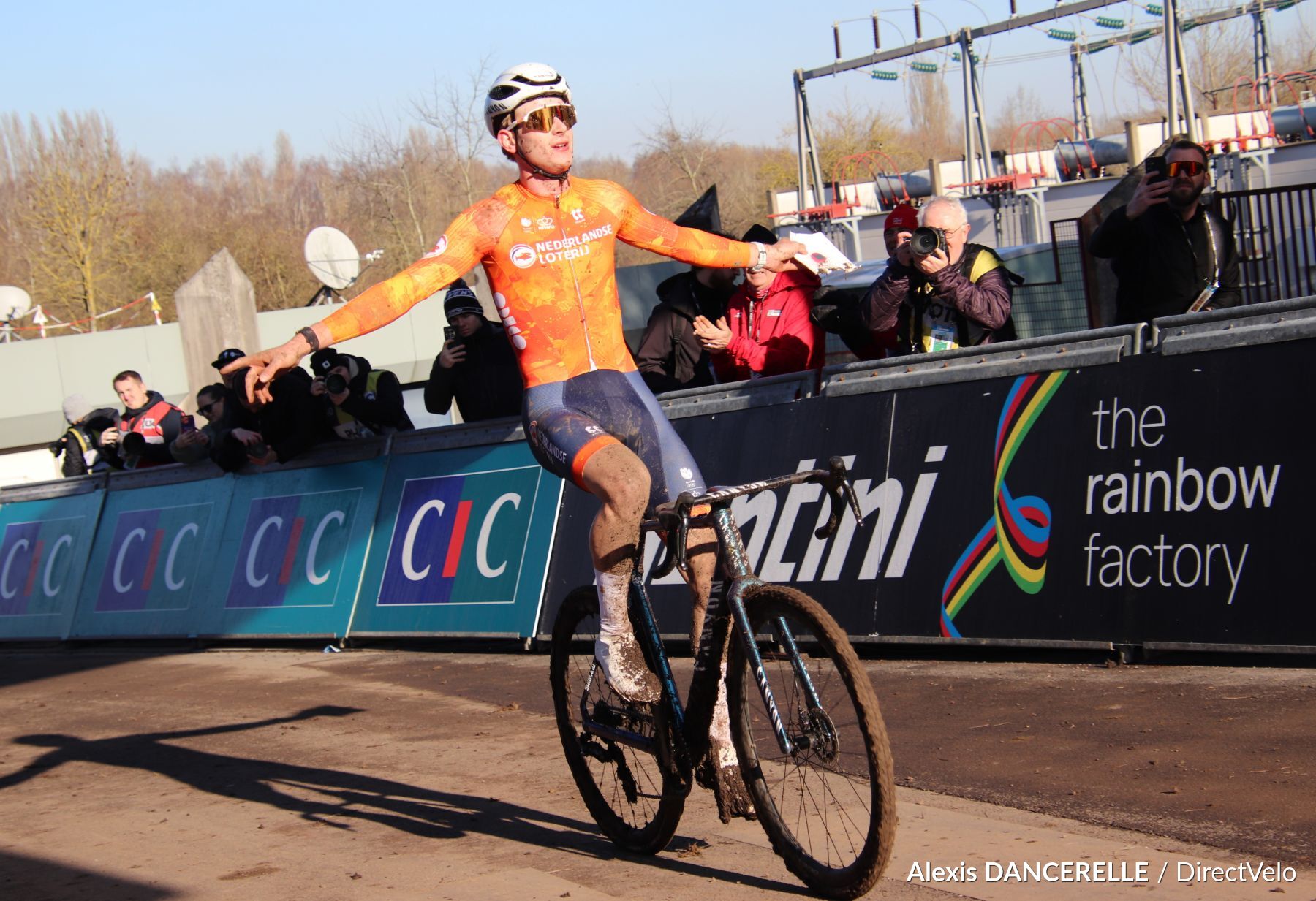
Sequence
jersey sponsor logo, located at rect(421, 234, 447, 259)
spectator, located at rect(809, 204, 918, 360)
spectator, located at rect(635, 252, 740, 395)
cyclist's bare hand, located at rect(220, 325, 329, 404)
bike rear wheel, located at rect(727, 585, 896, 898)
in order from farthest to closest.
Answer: spectator, located at rect(635, 252, 740, 395) → spectator, located at rect(809, 204, 918, 360) → jersey sponsor logo, located at rect(421, 234, 447, 259) → cyclist's bare hand, located at rect(220, 325, 329, 404) → bike rear wheel, located at rect(727, 585, 896, 898)

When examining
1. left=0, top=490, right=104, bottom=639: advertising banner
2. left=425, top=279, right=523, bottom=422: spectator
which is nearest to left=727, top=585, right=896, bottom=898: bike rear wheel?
left=425, top=279, right=523, bottom=422: spectator

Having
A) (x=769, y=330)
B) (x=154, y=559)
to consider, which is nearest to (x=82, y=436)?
(x=154, y=559)

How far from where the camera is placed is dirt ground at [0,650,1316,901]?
4363 mm

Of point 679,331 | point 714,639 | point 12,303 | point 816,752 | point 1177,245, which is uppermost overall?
point 12,303

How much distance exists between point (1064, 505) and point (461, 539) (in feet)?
15.1

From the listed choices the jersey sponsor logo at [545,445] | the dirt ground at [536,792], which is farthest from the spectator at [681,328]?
the jersey sponsor logo at [545,445]

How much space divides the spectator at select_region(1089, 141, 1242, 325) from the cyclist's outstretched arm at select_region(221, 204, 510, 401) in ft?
12.7

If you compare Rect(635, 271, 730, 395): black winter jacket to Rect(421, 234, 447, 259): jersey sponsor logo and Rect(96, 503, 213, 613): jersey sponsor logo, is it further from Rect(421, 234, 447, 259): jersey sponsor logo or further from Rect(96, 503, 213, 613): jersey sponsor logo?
Rect(96, 503, 213, 613): jersey sponsor logo

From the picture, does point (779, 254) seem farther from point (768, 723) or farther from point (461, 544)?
point (461, 544)

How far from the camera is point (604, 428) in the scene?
4801 millimetres

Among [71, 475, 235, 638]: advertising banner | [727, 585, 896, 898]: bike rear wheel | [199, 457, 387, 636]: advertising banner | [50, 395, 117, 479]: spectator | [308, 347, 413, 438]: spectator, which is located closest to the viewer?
[727, 585, 896, 898]: bike rear wheel

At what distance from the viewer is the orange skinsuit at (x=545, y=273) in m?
4.94

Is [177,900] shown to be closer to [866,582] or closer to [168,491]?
[866,582]

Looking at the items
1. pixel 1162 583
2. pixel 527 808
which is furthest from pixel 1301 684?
pixel 527 808
